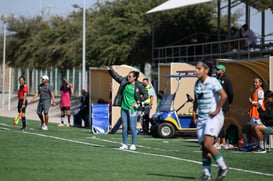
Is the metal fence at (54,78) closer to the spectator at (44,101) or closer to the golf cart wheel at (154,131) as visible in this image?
the spectator at (44,101)

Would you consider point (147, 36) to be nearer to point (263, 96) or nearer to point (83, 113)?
point (83, 113)

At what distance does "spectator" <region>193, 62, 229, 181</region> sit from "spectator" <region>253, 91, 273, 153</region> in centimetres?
651

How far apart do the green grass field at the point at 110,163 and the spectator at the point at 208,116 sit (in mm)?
582

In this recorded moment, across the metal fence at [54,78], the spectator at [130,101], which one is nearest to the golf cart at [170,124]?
the spectator at [130,101]

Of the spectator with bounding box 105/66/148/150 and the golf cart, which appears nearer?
the spectator with bounding box 105/66/148/150

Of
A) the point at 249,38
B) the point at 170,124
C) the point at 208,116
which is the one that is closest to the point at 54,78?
the point at 249,38

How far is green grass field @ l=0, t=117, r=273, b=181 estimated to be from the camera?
12.1 metres

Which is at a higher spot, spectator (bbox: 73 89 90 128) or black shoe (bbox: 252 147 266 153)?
spectator (bbox: 73 89 90 128)

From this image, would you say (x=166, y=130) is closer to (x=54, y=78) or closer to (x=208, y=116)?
(x=208, y=116)

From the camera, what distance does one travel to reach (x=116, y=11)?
158 ft

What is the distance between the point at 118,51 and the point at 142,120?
20336 millimetres

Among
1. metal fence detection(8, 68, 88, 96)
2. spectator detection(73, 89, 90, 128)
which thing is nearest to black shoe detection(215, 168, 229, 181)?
spectator detection(73, 89, 90, 128)

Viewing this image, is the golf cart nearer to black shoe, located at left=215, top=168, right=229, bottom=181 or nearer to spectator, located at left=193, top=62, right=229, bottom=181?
spectator, located at left=193, top=62, right=229, bottom=181

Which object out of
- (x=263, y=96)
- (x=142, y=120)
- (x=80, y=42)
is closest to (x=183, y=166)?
(x=263, y=96)
